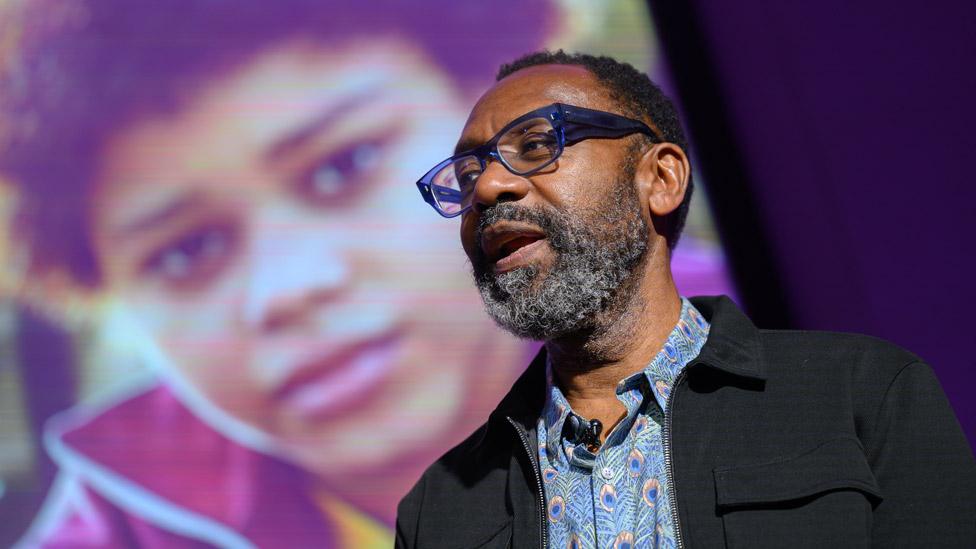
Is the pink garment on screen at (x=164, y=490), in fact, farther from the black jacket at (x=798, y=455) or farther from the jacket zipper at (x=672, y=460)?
the jacket zipper at (x=672, y=460)

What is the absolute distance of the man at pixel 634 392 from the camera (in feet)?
3.97

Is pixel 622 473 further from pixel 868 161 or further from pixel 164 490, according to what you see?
pixel 164 490

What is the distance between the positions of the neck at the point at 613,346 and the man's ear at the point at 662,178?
129 mm

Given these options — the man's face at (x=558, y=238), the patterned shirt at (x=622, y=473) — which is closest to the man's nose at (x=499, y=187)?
the man's face at (x=558, y=238)

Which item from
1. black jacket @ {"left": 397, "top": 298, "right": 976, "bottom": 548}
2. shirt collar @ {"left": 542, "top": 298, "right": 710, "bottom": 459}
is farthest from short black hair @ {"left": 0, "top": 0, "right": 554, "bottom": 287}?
black jacket @ {"left": 397, "top": 298, "right": 976, "bottom": 548}

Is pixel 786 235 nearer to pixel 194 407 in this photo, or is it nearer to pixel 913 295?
pixel 913 295

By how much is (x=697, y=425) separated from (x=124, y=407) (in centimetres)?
136

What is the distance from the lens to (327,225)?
85.7 inches

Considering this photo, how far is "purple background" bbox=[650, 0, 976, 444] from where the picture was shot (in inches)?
72.7

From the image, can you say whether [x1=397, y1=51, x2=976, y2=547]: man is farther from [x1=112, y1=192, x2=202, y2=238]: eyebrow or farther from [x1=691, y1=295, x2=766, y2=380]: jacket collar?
[x1=112, y1=192, x2=202, y2=238]: eyebrow

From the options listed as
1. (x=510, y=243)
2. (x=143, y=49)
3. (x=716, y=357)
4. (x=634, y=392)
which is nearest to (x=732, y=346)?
(x=716, y=357)

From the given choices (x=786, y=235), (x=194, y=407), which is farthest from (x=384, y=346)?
(x=786, y=235)

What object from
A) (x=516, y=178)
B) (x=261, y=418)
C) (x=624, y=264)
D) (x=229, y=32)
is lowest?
(x=261, y=418)

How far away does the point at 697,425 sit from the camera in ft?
4.29
